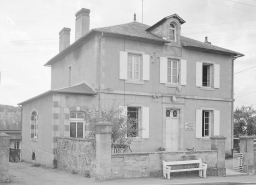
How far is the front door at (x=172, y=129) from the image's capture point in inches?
807

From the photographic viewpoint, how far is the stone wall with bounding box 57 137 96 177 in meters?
12.9

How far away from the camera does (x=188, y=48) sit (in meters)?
21.3

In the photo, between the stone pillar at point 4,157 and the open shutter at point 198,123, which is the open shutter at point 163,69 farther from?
the stone pillar at point 4,157

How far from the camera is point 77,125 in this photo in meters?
18.0

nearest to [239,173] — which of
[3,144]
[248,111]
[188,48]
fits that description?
[188,48]

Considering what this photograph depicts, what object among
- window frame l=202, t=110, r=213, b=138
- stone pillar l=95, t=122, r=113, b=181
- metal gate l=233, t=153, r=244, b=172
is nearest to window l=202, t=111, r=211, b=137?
window frame l=202, t=110, r=213, b=138

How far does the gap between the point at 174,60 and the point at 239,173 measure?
7.50 meters

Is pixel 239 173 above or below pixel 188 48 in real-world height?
below

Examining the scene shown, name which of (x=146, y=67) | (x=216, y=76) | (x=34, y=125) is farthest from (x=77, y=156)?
(x=216, y=76)

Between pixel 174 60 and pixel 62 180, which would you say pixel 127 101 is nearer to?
pixel 174 60

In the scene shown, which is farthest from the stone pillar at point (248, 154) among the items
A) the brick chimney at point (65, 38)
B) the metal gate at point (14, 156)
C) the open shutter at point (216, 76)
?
the metal gate at point (14, 156)

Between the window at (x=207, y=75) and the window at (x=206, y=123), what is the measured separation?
1795 mm

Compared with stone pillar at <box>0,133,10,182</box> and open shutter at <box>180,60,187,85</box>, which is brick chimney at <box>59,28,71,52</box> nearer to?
open shutter at <box>180,60,187,85</box>

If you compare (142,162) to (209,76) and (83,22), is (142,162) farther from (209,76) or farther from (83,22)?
(83,22)
